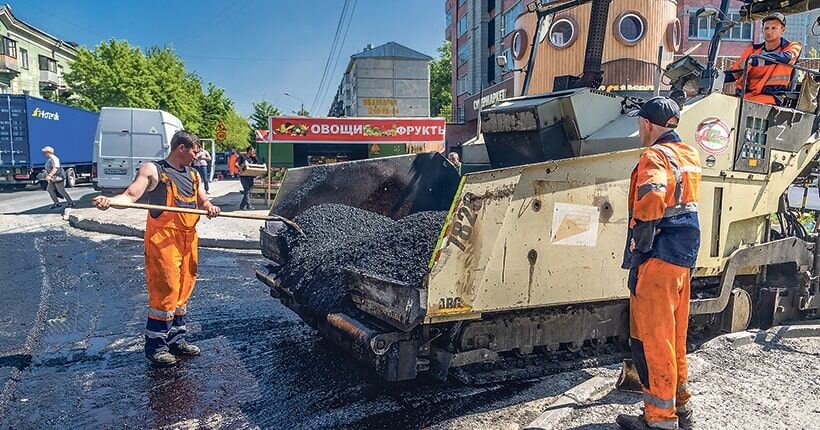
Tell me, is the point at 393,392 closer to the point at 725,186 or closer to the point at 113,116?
the point at 725,186

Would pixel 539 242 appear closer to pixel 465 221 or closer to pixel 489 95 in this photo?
pixel 465 221

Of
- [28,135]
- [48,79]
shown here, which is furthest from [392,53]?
[28,135]

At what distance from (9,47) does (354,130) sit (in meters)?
35.9

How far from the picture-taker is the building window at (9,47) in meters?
37.9

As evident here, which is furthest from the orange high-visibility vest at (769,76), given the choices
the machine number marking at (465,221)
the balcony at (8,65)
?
the balcony at (8,65)

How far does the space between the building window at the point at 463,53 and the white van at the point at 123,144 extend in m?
27.7

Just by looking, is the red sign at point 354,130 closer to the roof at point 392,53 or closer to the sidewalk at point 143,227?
the sidewalk at point 143,227

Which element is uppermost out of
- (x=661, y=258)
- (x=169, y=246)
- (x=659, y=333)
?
(x=661, y=258)

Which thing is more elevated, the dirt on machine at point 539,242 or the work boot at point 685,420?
the dirt on machine at point 539,242

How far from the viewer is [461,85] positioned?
1622 inches

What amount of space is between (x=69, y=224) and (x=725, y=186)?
11.7 m

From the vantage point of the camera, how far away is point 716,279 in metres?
4.27

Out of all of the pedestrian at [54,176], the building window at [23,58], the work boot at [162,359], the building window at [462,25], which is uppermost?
the building window at [462,25]

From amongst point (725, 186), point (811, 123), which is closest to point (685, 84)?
point (725, 186)
